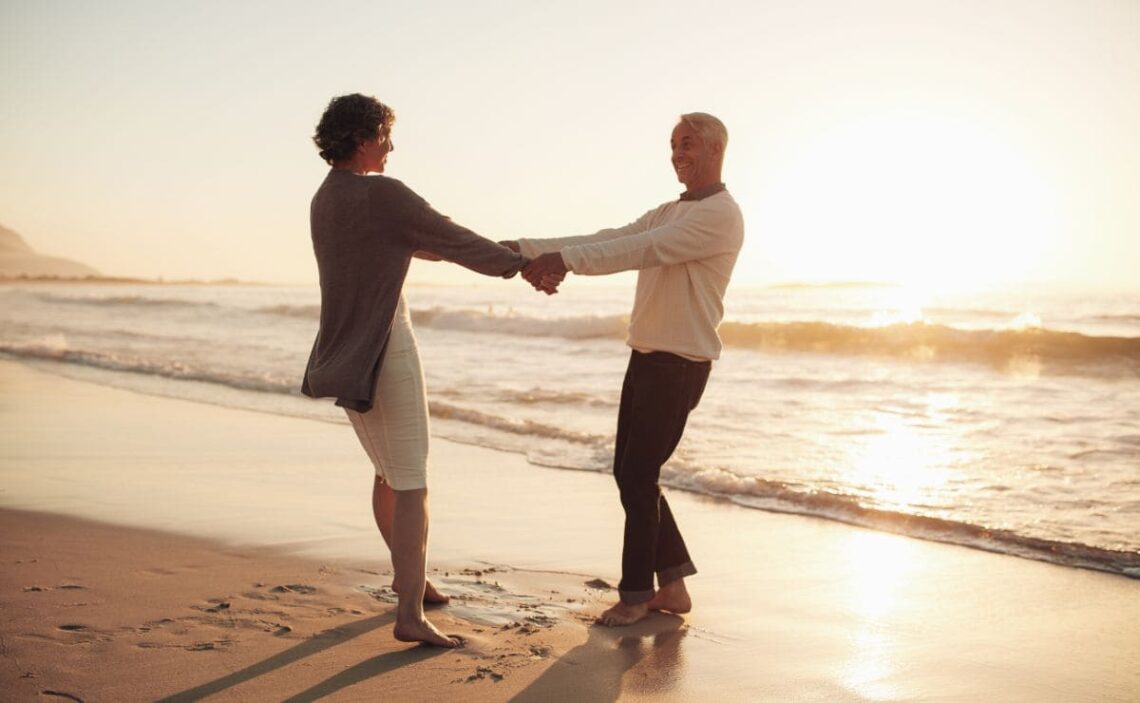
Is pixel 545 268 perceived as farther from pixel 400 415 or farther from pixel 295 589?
pixel 295 589

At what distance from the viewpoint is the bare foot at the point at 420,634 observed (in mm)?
3506

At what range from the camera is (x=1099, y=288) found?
106 ft

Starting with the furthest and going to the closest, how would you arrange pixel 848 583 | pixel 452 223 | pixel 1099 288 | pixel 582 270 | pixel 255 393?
pixel 1099 288 < pixel 255 393 < pixel 848 583 < pixel 582 270 < pixel 452 223

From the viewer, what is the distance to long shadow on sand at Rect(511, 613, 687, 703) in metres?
3.23

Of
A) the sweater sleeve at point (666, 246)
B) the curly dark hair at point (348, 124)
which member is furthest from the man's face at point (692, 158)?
the curly dark hair at point (348, 124)

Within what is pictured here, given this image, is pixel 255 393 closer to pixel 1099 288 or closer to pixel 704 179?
pixel 704 179

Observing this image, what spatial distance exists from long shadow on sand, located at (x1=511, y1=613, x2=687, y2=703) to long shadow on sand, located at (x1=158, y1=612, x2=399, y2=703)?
1.56 feet

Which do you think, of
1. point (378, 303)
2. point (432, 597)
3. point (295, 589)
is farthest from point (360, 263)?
point (295, 589)

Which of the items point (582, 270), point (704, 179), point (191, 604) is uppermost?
point (704, 179)

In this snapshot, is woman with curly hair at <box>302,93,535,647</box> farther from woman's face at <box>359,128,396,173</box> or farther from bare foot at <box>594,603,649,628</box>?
bare foot at <box>594,603,649,628</box>

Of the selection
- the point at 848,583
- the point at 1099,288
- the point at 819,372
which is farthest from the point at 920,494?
the point at 1099,288

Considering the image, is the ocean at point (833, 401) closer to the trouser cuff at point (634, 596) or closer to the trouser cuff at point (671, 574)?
the trouser cuff at point (671, 574)

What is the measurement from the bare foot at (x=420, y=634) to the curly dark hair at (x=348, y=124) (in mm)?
1635

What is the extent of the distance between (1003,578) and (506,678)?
2755mm
